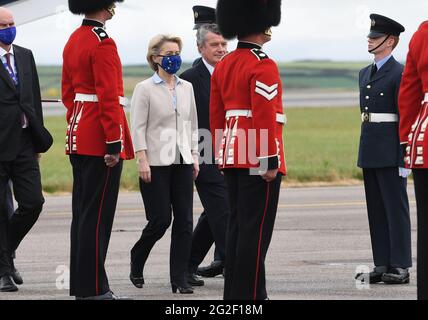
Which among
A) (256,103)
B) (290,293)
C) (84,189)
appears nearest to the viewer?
(256,103)

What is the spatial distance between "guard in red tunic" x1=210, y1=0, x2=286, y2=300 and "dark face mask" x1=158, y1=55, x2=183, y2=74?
4.84ft

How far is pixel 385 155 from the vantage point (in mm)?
10719

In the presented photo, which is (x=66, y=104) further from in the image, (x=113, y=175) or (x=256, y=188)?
(x=256, y=188)

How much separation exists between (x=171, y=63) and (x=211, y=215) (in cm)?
124

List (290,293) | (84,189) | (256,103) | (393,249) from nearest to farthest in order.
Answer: (256,103) → (84,189) → (290,293) → (393,249)

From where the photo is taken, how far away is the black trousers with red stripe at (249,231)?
8.44m

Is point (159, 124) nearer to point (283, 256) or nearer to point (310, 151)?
point (283, 256)

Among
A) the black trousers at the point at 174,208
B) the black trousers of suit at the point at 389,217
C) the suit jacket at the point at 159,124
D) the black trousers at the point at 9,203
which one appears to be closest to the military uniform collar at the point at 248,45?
the suit jacket at the point at 159,124

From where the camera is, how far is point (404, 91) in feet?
27.3

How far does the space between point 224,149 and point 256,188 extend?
368mm

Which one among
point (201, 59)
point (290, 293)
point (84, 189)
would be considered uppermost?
point (201, 59)

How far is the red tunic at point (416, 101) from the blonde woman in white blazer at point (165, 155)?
7.53 feet
